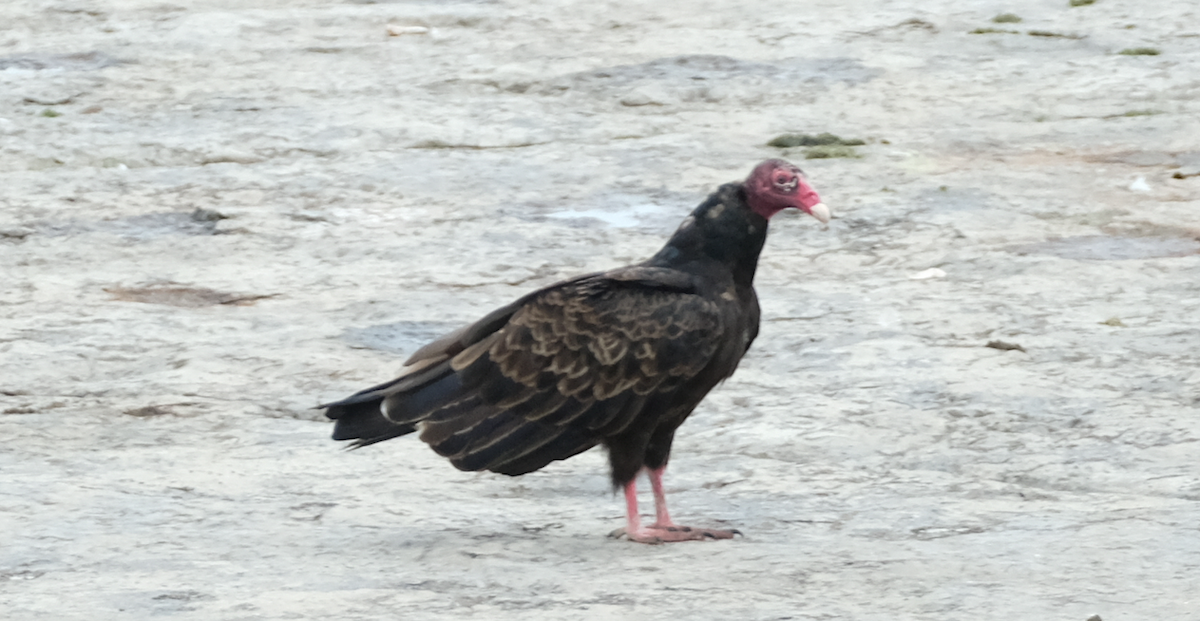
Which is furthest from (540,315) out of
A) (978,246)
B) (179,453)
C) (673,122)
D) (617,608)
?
(673,122)

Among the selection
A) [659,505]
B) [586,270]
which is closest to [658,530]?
[659,505]

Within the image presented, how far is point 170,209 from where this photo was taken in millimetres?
7965

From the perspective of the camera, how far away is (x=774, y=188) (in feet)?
14.5

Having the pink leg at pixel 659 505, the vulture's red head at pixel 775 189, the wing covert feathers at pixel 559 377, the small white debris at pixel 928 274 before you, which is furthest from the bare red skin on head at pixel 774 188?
the small white debris at pixel 928 274

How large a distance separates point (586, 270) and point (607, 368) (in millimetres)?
2855

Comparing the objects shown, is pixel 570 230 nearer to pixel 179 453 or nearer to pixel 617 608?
pixel 179 453

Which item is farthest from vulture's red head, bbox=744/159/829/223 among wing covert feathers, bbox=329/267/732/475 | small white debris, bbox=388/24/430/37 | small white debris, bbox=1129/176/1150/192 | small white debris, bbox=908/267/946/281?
small white debris, bbox=388/24/430/37

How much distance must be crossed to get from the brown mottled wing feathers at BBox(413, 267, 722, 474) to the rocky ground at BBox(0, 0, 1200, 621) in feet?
0.87

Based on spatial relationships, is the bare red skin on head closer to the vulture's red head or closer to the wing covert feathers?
the vulture's red head

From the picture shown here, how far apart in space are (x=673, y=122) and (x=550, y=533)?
5.25 meters

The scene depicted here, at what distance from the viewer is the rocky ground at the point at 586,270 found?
3.93m

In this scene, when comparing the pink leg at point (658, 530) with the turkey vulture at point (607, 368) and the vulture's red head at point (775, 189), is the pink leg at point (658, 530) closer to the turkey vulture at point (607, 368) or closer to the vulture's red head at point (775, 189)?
the turkey vulture at point (607, 368)

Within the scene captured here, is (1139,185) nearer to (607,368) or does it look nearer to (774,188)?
(774,188)

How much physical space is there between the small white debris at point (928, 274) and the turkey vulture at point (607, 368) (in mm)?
2573
